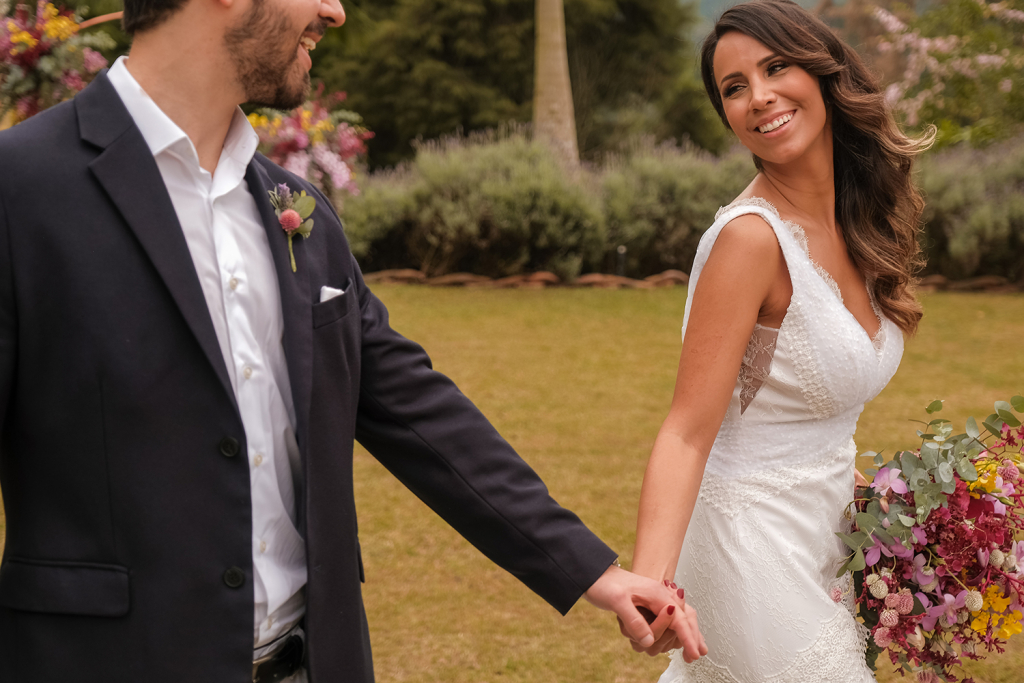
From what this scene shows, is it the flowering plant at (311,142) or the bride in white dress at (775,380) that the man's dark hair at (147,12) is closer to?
the bride in white dress at (775,380)

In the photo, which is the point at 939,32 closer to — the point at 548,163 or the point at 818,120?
the point at 548,163

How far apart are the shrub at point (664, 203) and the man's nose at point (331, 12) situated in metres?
11.6

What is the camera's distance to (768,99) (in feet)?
7.41

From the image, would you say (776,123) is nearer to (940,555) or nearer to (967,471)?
(967,471)

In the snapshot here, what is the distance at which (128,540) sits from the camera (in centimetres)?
145

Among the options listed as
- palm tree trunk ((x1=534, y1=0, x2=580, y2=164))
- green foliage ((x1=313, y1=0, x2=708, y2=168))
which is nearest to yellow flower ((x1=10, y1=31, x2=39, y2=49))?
palm tree trunk ((x1=534, y1=0, x2=580, y2=164))

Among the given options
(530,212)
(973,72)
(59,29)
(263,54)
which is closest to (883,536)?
(263,54)

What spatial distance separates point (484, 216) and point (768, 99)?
10.7 m

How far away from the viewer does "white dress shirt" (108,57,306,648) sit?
62.2 inches

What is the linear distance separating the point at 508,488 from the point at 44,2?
483cm

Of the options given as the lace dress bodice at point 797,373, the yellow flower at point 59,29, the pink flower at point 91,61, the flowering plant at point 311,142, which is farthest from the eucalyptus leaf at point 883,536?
the flowering plant at point 311,142

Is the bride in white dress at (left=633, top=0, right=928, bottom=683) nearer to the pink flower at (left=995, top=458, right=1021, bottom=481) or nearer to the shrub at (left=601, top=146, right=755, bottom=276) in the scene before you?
the pink flower at (left=995, top=458, right=1021, bottom=481)

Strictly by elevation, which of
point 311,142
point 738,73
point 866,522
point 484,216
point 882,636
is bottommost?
point 484,216

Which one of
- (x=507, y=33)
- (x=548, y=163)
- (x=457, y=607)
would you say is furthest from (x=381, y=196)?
(x=507, y=33)
